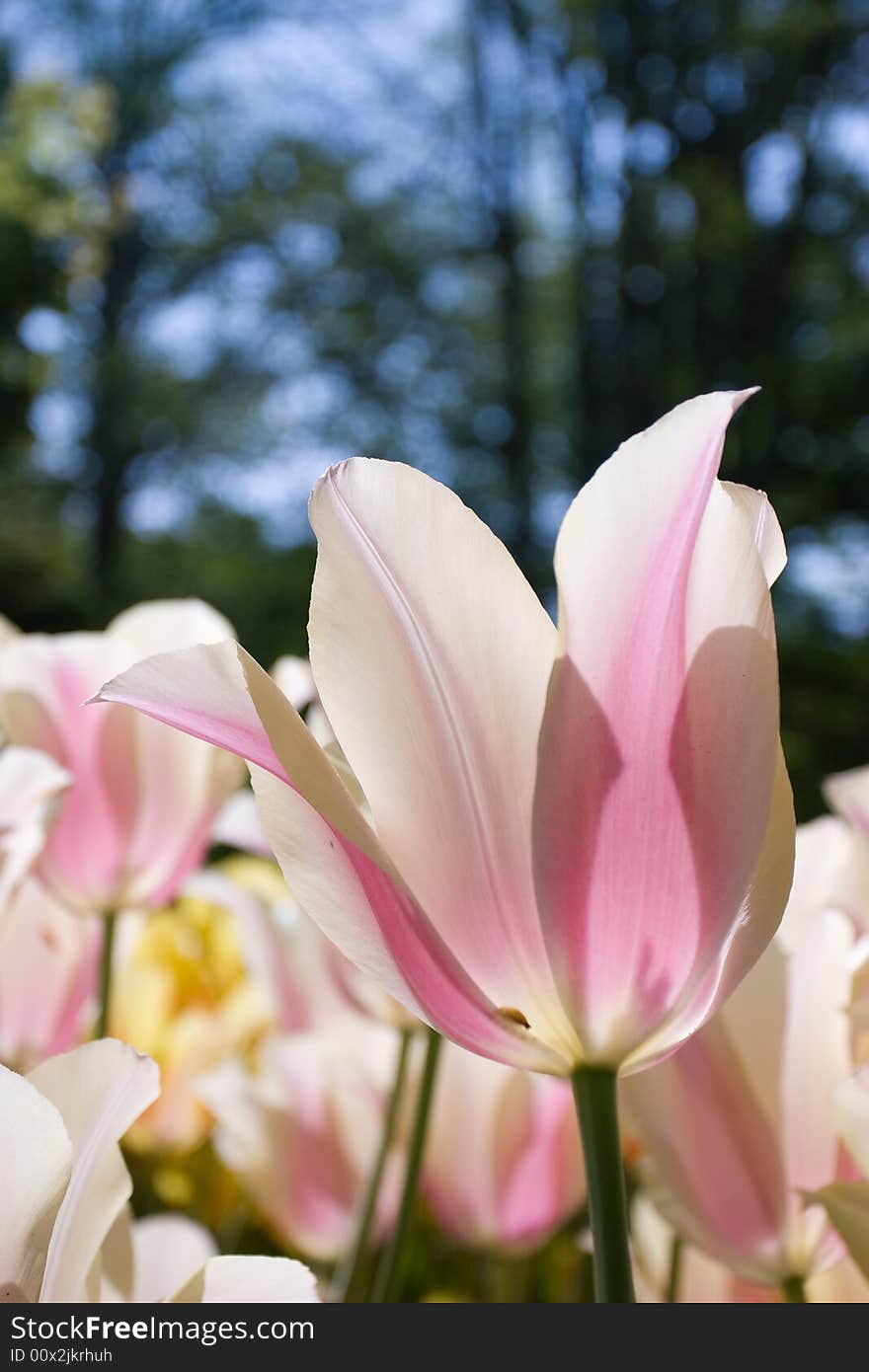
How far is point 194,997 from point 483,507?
7.69 meters

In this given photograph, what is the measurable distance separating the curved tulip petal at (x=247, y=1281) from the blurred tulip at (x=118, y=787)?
193mm

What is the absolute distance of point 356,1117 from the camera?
1.48 feet

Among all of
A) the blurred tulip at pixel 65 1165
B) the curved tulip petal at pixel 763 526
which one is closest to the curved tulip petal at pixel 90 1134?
the blurred tulip at pixel 65 1165

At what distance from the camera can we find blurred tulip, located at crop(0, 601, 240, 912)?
0.39 m

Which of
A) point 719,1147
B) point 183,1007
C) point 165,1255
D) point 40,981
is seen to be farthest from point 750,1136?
point 183,1007

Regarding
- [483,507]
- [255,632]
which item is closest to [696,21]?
[483,507]

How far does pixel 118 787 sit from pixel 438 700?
8.7 inches

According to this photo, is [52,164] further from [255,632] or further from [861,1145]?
[861,1145]

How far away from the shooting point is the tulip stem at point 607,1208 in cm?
17

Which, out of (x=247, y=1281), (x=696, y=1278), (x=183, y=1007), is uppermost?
(x=247, y=1281)

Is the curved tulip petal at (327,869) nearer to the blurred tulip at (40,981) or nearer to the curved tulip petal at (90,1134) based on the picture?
the curved tulip petal at (90,1134)

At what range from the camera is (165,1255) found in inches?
10.5

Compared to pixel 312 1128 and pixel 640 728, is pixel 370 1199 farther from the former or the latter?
pixel 640 728

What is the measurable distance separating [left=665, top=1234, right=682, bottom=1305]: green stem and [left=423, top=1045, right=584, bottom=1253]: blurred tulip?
0.25 feet
